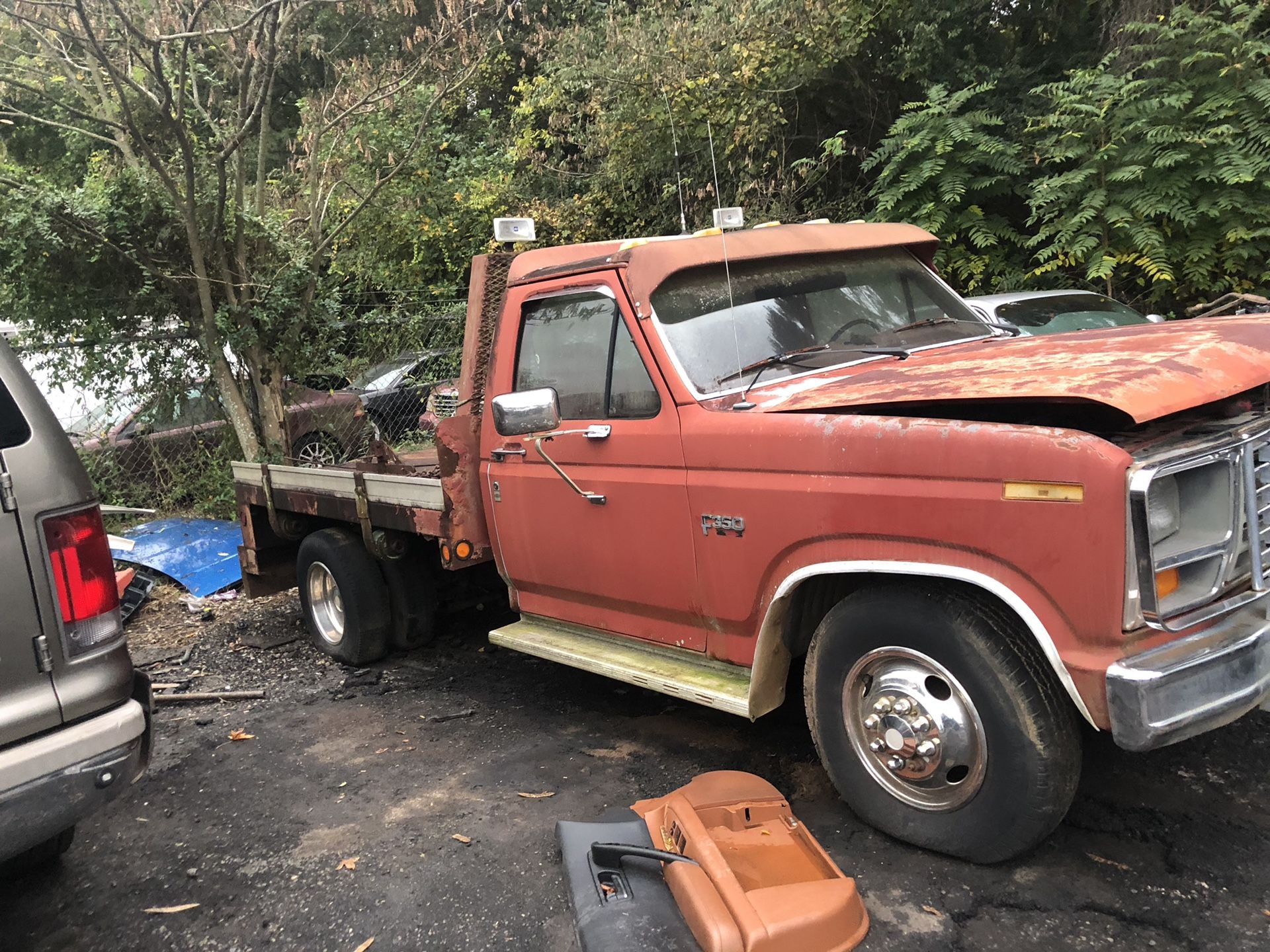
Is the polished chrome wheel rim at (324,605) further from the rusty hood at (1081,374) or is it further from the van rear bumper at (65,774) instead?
the rusty hood at (1081,374)

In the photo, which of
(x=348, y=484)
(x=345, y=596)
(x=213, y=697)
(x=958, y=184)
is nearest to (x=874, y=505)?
(x=348, y=484)

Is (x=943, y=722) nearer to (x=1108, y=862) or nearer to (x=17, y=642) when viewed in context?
(x=1108, y=862)

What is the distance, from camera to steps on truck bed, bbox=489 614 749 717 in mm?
3535

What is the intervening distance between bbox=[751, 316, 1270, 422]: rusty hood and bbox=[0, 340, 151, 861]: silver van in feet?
7.20

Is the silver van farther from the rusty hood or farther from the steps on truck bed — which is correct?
the rusty hood

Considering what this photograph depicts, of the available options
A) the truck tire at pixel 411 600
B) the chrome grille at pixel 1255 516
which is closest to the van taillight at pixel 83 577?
the truck tire at pixel 411 600

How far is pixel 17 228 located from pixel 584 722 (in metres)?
6.89

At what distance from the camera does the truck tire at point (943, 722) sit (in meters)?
2.77

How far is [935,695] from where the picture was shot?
2.98m

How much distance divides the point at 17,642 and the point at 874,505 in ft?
8.05

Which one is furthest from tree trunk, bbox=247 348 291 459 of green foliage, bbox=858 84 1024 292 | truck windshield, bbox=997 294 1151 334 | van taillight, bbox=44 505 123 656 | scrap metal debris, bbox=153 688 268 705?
van taillight, bbox=44 505 123 656

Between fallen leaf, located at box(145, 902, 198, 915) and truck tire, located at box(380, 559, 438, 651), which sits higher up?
truck tire, located at box(380, 559, 438, 651)

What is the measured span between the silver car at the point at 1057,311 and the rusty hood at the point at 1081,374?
11.2 feet

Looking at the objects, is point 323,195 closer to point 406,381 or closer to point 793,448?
point 406,381
